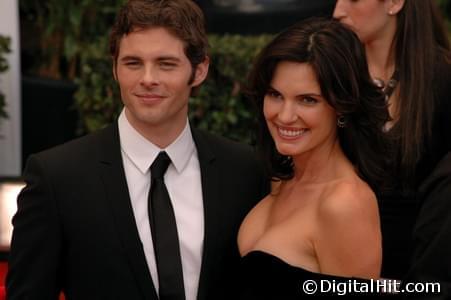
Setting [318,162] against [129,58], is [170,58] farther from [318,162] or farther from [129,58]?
[318,162]

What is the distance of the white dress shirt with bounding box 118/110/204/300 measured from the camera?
123 inches

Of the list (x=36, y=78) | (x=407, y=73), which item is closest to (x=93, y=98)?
(x=36, y=78)

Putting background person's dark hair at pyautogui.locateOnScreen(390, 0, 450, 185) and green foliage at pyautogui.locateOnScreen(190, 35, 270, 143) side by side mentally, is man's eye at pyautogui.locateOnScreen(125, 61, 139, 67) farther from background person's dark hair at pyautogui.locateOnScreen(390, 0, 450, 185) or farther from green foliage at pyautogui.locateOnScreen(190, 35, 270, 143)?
green foliage at pyautogui.locateOnScreen(190, 35, 270, 143)

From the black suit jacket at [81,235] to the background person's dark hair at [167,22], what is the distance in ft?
1.27

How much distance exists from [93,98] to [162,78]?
3.31m

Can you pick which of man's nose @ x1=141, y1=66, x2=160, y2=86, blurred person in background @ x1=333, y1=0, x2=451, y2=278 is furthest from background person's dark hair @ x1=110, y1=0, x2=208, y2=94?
blurred person in background @ x1=333, y1=0, x2=451, y2=278

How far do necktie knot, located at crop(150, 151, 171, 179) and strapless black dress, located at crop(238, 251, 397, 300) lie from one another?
0.41 metres

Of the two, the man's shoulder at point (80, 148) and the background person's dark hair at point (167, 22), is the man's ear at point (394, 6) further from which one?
the man's shoulder at point (80, 148)

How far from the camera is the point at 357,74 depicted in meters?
3.02

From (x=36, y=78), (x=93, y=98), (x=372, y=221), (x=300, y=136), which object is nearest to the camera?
(x=372, y=221)

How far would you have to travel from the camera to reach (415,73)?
3762 millimetres

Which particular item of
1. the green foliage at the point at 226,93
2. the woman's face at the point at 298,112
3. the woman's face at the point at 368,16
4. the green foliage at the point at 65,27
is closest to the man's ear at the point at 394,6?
the woman's face at the point at 368,16

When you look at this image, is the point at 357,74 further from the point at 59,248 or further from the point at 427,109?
the point at 59,248

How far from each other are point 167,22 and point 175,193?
58cm
